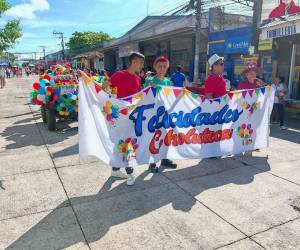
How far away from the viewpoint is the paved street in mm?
3137

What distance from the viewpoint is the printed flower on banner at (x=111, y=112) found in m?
4.20

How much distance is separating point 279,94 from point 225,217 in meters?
6.59

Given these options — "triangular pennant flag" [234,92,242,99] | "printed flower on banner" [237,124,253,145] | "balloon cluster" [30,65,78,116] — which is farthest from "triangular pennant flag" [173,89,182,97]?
"balloon cluster" [30,65,78,116]

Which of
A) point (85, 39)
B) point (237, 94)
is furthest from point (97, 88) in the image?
point (85, 39)

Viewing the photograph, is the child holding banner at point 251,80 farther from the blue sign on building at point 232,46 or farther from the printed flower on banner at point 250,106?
the blue sign on building at point 232,46

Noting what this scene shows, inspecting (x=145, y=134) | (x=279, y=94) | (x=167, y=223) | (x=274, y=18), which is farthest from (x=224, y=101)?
(x=274, y=18)

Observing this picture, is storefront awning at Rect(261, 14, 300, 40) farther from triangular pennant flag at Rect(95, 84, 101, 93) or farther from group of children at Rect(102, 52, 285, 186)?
triangular pennant flag at Rect(95, 84, 101, 93)

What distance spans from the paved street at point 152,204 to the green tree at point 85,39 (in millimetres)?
73487

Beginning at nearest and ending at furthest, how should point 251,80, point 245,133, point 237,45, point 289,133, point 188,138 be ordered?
point 188,138 < point 245,133 < point 251,80 < point 289,133 < point 237,45

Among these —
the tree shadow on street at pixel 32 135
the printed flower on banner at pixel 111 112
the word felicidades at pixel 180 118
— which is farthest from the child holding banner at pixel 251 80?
the tree shadow on street at pixel 32 135

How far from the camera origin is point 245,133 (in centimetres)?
550

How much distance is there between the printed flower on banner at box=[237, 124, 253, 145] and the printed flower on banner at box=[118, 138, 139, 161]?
2118 mm

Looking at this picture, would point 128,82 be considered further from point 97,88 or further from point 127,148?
point 127,148

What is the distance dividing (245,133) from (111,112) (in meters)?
2.65
